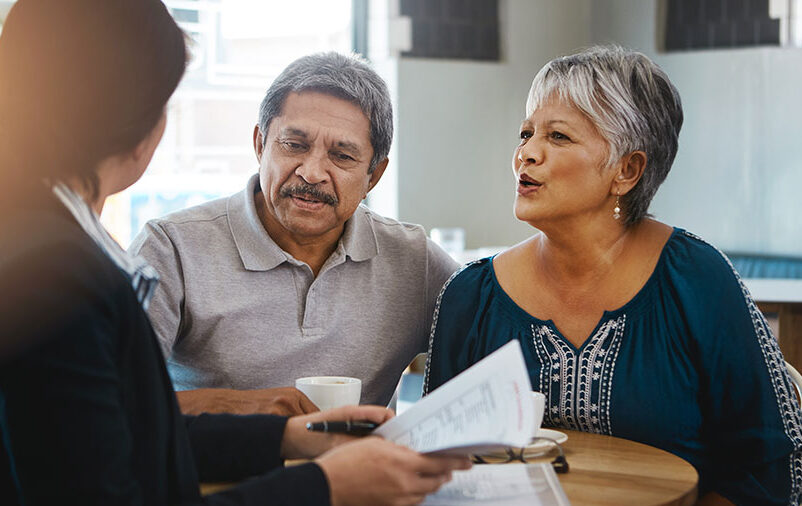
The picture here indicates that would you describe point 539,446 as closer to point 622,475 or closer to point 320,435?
point 622,475

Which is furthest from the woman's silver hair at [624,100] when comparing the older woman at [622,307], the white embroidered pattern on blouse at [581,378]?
the white embroidered pattern on blouse at [581,378]

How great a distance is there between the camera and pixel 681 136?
4.75m

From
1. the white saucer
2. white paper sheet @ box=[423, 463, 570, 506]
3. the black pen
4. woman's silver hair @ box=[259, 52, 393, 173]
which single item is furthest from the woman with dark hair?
woman's silver hair @ box=[259, 52, 393, 173]

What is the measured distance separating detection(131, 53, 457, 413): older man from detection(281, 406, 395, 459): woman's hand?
519 mm

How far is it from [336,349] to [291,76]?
558mm

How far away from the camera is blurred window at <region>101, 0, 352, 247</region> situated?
4539 mm

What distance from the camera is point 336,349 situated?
68.4 inches

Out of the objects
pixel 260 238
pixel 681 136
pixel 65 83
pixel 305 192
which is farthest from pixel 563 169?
pixel 681 136

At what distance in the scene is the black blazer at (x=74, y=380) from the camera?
2.38 ft

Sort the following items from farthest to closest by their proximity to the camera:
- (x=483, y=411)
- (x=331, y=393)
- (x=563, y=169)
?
(x=563, y=169) < (x=331, y=393) < (x=483, y=411)

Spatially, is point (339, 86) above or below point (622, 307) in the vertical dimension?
above

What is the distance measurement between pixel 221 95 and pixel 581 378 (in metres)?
3.52

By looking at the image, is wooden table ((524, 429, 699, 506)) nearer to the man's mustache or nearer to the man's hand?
the man's hand

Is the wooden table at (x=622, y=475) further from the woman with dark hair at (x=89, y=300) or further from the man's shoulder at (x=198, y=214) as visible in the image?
the man's shoulder at (x=198, y=214)
